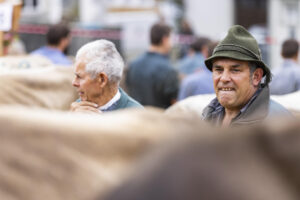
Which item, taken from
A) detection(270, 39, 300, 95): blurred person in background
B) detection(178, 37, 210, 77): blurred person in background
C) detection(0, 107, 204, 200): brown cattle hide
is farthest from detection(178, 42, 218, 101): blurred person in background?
detection(0, 107, 204, 200): brown cattle hide

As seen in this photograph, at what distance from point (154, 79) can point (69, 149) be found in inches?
198

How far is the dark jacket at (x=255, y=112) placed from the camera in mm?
3416

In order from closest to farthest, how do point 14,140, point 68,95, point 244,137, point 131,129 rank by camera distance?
point 244,137 → point 131,129 → point 14,140 → point 68,95

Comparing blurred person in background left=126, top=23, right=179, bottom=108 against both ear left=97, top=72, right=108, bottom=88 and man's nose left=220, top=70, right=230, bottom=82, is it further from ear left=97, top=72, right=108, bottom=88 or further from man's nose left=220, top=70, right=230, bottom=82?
man's nose left=220, top=70, right=230, bottom=82

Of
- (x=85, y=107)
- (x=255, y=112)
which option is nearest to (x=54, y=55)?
(x=85, y=107)

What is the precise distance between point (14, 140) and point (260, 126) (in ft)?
2.47

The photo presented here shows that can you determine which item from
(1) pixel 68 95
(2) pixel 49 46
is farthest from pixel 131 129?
(2) pixel 49 46

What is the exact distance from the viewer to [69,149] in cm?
173

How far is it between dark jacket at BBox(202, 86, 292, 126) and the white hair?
1.72 ft

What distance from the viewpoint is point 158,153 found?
1.19 m

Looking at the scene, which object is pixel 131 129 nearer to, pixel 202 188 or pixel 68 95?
pixel 202 188

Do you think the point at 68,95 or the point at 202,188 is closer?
the point at 202,188

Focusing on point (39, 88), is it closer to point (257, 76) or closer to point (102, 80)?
point (102, 80)

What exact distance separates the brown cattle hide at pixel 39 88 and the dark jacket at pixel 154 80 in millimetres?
1413
